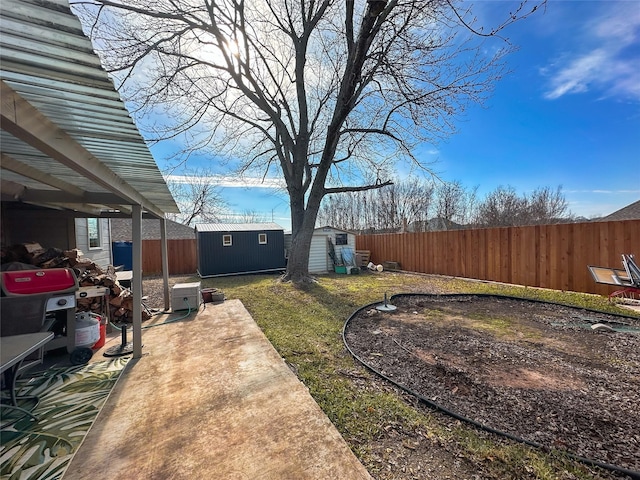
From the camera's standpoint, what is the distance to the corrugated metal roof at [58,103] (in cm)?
100

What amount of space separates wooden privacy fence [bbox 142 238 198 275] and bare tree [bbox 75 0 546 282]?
16.7ft

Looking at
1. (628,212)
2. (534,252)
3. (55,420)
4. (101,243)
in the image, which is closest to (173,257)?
(101,243)

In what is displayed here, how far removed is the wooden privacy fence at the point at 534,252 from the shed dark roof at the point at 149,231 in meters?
15.7

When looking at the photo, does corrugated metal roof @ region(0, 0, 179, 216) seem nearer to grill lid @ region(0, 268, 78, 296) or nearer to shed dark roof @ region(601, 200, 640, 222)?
grill lid @ region(0, 268, 78, 296)

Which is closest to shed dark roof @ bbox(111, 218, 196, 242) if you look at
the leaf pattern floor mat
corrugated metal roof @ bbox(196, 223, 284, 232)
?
corrugated metal roof @ bbox(196, 223, 284, 232)

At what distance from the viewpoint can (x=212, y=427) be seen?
175 cm

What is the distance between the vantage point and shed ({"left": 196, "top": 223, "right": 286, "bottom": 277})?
1062 centimetres

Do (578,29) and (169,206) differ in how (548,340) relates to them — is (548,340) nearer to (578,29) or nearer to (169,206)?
(578,29)

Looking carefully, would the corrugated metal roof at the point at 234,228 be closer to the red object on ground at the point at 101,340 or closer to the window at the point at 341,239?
the window at the point at 341,239

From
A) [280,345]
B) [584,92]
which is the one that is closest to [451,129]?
[584,92]

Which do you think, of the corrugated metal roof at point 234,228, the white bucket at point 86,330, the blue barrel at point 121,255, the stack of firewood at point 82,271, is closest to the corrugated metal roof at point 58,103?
the white bucket at point 86,330

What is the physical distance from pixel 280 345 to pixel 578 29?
7.38m

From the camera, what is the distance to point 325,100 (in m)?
9.63

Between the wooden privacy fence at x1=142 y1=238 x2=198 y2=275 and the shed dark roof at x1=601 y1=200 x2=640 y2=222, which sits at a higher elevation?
the shed dark roof at x1=601 y1=200 x2=640 y2=222
